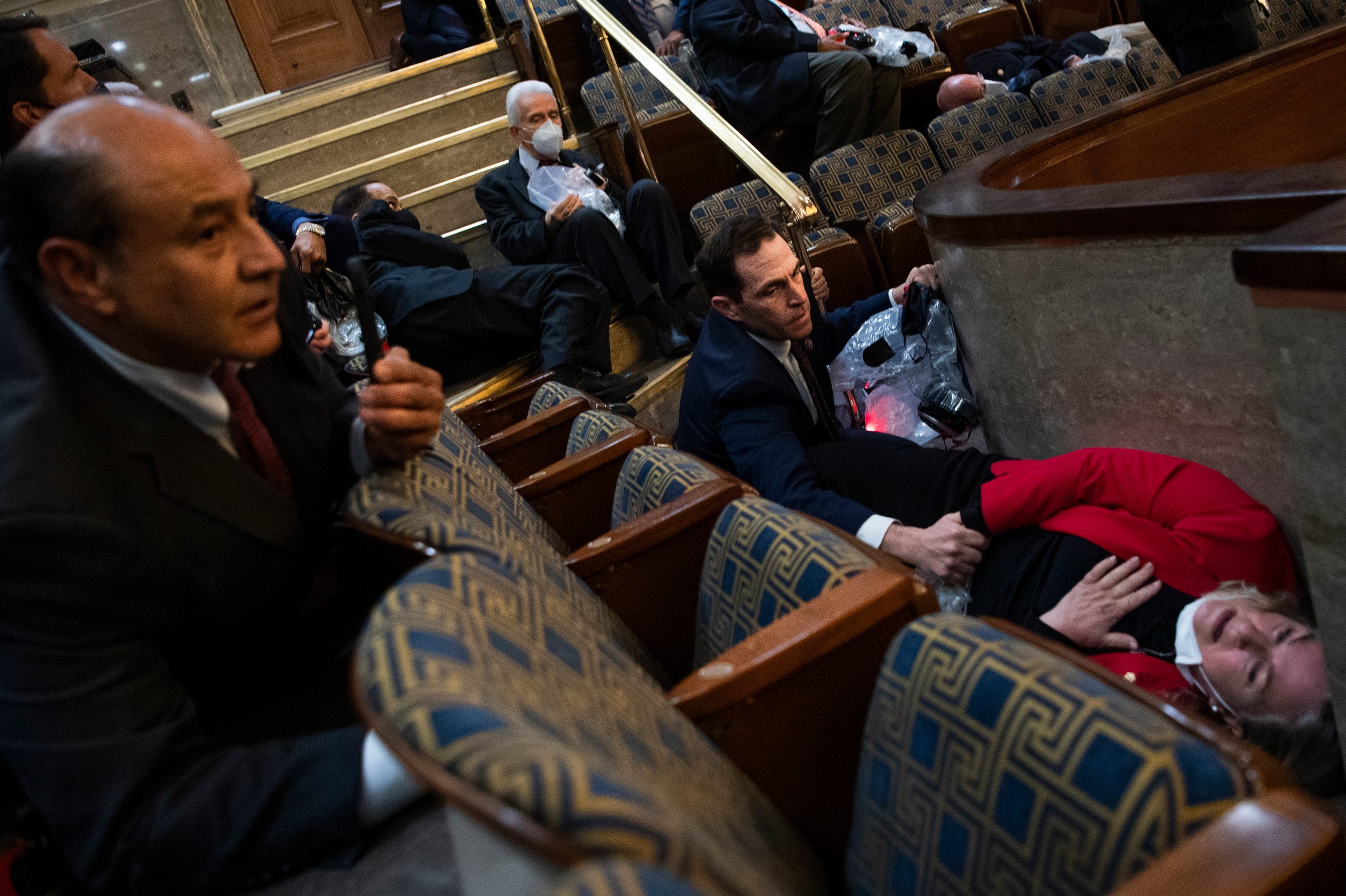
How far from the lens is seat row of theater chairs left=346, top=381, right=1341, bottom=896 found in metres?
0.45

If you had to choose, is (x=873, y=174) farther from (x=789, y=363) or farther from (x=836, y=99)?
(x=789, y=363)

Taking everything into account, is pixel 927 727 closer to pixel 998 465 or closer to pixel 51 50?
pixel 998 465

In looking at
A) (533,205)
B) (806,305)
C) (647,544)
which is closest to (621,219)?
(533,205)

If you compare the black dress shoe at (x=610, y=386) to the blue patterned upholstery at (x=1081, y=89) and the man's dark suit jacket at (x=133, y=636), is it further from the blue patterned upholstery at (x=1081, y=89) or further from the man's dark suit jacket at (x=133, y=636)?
the blue patterned upholstery at (x=1081, y=89)

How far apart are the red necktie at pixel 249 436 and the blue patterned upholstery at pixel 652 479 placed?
18.6 inches

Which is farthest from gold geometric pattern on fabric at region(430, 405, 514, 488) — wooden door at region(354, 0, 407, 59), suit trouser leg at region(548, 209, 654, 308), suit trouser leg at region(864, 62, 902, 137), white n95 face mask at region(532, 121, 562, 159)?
wooden door at region(354, 0, 407, 59)

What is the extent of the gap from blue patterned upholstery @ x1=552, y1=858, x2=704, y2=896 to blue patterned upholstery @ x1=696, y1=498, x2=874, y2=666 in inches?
19.9

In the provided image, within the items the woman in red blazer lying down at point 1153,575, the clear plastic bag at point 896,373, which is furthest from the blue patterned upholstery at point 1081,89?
the woman in red blazer lying down at point 1153,575

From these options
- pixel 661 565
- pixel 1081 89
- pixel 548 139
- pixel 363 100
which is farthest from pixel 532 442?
pixel 1081 89

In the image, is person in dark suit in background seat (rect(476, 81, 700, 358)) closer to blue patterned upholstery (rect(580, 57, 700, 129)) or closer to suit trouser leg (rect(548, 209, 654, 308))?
suit trouser leg (rect(548, 209, 654, 308))

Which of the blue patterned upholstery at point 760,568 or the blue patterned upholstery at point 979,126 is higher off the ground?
the blue patterned upholstery at point 979,126

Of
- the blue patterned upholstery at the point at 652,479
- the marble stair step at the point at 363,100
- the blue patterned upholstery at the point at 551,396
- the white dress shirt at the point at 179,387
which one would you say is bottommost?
the blue patterned upholstery at the point at 652,479

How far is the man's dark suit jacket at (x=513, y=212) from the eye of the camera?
3.10 meters

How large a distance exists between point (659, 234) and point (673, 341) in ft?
1.16
